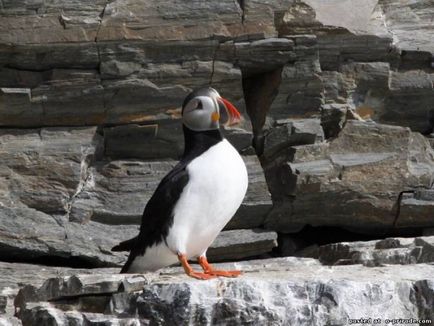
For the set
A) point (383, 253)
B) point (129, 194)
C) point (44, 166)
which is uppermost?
point (44, 166)

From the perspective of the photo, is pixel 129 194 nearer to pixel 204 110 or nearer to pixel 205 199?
pixel 204 110

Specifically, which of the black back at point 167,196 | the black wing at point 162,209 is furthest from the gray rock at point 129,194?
the black wing at point 162,209

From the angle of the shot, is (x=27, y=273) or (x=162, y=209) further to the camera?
(x=27, y=273)

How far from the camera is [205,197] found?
6.66 m

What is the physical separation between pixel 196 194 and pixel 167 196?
0.19 m

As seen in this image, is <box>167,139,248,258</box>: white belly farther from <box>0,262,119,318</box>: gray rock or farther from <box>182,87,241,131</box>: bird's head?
<box>0,262,119,318</box>: gray rock

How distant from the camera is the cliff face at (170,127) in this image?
365 inches

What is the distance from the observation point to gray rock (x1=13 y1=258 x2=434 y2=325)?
5973mm

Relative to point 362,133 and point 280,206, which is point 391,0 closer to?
point 362,133

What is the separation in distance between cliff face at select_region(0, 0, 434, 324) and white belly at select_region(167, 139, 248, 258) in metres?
2.42

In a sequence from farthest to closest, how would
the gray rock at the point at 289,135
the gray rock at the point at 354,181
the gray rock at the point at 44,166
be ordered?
1. the gray rock at the point at 289,135
2. the gray rock at the point at 354,181
3. the gray rock at the point at 44,166

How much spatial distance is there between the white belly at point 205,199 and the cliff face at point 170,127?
7.86 ft

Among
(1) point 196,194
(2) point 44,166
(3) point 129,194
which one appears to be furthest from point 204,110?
(2) point 44,166

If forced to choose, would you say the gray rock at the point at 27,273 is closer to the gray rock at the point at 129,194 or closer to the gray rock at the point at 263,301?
the gray rock at the point at 129,194
